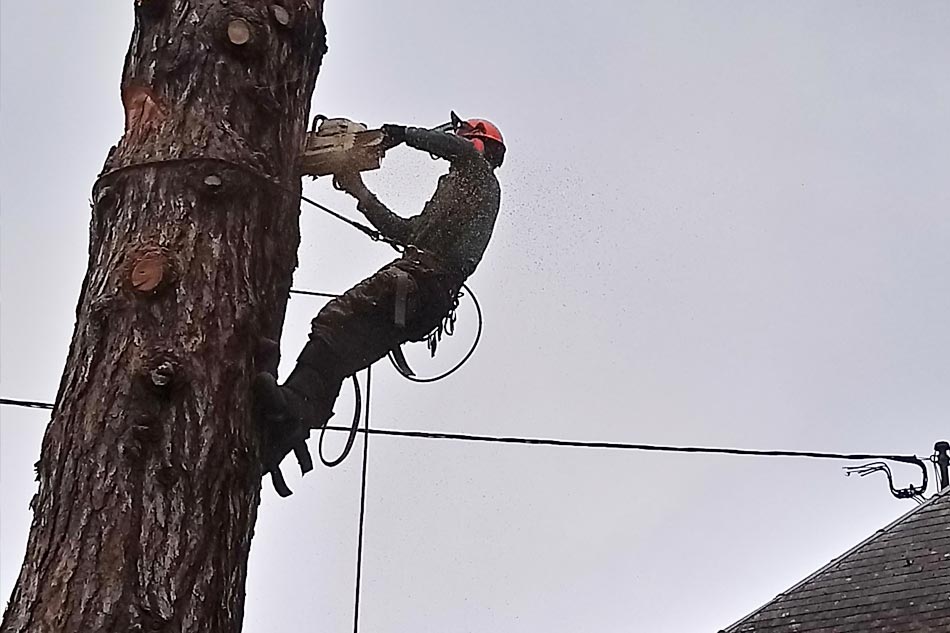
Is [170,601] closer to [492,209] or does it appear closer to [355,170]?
[355,170]

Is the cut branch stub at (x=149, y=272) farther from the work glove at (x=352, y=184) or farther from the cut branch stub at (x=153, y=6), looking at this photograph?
the work glove at (x=352, y=184)

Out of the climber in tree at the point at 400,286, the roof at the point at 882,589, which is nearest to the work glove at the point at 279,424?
the climber in tree at the point at 400,286

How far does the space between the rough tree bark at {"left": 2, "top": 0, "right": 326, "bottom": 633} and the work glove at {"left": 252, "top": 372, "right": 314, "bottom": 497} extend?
0.06 m

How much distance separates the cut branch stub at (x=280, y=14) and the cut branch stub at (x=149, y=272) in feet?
1.91

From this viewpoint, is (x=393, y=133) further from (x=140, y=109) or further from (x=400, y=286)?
(x=140, y=109)

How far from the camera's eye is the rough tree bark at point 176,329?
201 cm

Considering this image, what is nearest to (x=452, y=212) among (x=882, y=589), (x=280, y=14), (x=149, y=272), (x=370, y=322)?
(x=370, y=322)

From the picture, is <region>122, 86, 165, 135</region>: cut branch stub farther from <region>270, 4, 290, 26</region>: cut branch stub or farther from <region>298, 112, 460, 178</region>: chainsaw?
<region>298, 112, 460, 178</region>: chainsaw

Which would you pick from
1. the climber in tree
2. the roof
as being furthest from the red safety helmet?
the roof

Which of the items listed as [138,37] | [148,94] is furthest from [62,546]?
[138,37]

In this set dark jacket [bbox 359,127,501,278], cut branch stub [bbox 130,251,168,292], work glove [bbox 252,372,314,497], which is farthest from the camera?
dark jacket [bbox 359,127,501,278]

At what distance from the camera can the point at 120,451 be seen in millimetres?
2086

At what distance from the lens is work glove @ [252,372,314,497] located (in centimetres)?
235

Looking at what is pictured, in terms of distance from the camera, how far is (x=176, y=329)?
7.23ft
